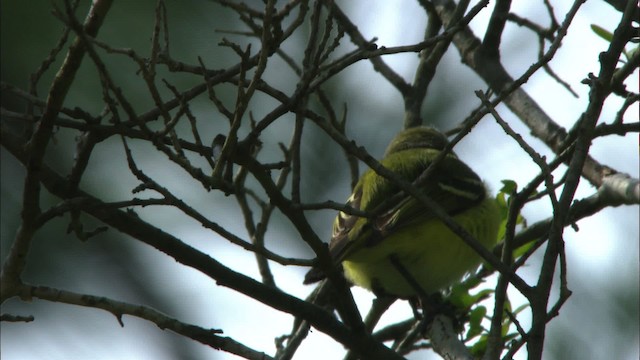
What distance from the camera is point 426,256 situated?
18.0ft

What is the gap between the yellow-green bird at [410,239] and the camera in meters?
5.19

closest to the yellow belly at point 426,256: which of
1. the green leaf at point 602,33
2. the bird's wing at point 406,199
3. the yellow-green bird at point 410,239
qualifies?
the yellow-green bird at point 410,239

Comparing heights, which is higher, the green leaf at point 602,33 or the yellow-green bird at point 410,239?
the green leaf at point 602,33

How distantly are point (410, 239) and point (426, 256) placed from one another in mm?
157

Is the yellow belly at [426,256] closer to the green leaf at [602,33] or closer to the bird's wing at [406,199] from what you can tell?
the bird's wing at [406,199]

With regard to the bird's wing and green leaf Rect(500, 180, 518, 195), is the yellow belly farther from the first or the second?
green leaf Rect(500, 180, 518, 195)

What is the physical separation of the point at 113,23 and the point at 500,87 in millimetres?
2815

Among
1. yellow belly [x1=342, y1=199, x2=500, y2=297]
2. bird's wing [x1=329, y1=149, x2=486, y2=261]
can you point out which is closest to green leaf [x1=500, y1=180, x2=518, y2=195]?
bird's wing [x1=329, y1=149, x2=486, y2=261]

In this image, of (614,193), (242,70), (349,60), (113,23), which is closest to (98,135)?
(242,70)

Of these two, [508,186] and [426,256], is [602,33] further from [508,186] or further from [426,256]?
[426,256]

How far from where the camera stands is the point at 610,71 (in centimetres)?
291

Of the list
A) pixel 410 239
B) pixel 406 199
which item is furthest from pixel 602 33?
pixel 410 239

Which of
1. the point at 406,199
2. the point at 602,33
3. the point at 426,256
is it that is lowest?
the point at 406,199

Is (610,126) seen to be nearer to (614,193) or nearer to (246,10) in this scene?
(614,193)
